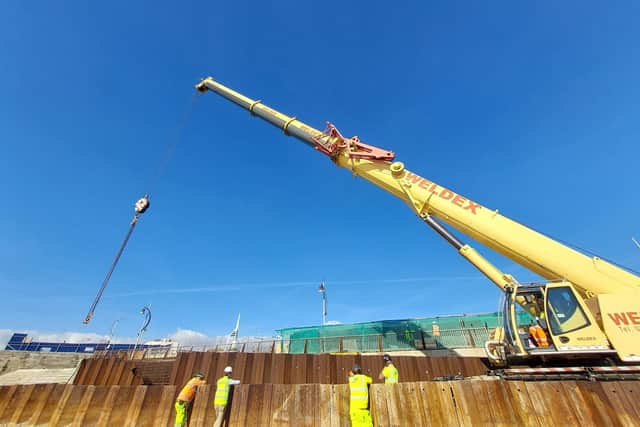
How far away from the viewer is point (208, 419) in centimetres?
658

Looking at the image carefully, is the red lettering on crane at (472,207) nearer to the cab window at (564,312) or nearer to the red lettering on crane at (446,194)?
the red lettering on crane at (446,194)

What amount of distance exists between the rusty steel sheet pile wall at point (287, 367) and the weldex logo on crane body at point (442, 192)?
777 centimetres

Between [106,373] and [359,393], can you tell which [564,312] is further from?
[106,373]

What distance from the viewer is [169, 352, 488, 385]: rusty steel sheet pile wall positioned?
11297 mm

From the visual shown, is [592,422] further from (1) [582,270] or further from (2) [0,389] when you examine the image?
(2) [0,389]

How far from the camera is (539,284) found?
777 cm

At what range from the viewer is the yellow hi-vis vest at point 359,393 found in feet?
18.5

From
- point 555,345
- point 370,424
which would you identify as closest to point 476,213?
point 555,345

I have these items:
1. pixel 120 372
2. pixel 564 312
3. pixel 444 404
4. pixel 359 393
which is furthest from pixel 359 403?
pixel 120 372

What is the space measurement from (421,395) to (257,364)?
25.9ft

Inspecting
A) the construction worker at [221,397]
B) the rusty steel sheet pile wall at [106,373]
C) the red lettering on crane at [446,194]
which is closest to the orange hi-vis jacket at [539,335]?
the red lettering on crane at [446,194]

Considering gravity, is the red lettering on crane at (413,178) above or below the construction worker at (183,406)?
above

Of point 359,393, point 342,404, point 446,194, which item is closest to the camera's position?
point 359,393

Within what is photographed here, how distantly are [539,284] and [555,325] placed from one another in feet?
3.40
